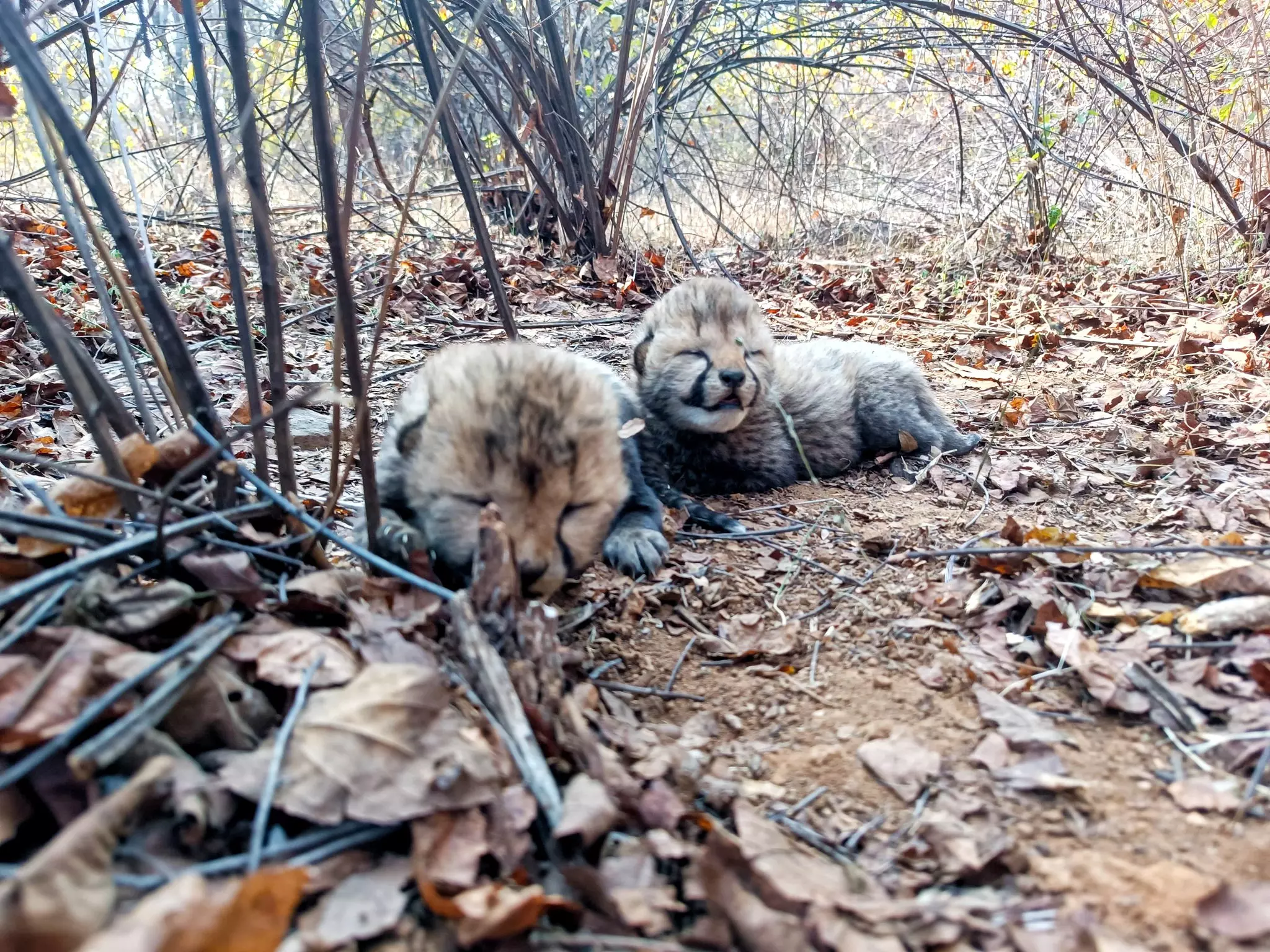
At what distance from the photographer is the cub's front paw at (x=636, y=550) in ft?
11.9

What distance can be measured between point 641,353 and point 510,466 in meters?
2.48

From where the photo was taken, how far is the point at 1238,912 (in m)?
1.65

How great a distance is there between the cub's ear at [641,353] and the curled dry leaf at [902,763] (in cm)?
307

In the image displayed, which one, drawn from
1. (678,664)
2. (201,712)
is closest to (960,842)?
(678,664)

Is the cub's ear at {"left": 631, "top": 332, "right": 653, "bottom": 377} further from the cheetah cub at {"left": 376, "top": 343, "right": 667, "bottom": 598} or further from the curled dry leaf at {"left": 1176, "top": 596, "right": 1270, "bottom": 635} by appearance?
the curled dry leaf at {"left": 1176, "top": 596, "right": 1270, "bottom": 635}

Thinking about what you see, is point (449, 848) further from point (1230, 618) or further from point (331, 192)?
point (1230, 618)

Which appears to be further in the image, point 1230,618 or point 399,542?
point 399,542

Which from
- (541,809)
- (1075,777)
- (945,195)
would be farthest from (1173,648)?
(945,195)

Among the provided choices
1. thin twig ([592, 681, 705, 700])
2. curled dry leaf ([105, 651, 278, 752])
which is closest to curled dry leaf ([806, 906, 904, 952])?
thin twig ([592, 681, 705, 700])

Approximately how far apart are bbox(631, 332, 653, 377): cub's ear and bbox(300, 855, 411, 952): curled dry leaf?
3.68 meters

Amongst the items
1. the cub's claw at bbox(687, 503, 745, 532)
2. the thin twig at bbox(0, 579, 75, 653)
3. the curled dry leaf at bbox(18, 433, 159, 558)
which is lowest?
the cub's claw at bbox(687, 503, 745, 532)

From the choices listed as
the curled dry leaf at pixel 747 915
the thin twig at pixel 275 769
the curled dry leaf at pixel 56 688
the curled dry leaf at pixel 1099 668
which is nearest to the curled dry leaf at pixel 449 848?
the thin twig at pixel 275 769

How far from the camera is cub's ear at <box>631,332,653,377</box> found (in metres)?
5.07

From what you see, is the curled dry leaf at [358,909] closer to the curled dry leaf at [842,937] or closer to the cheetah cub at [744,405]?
the curled dry leaf at [842,937]
